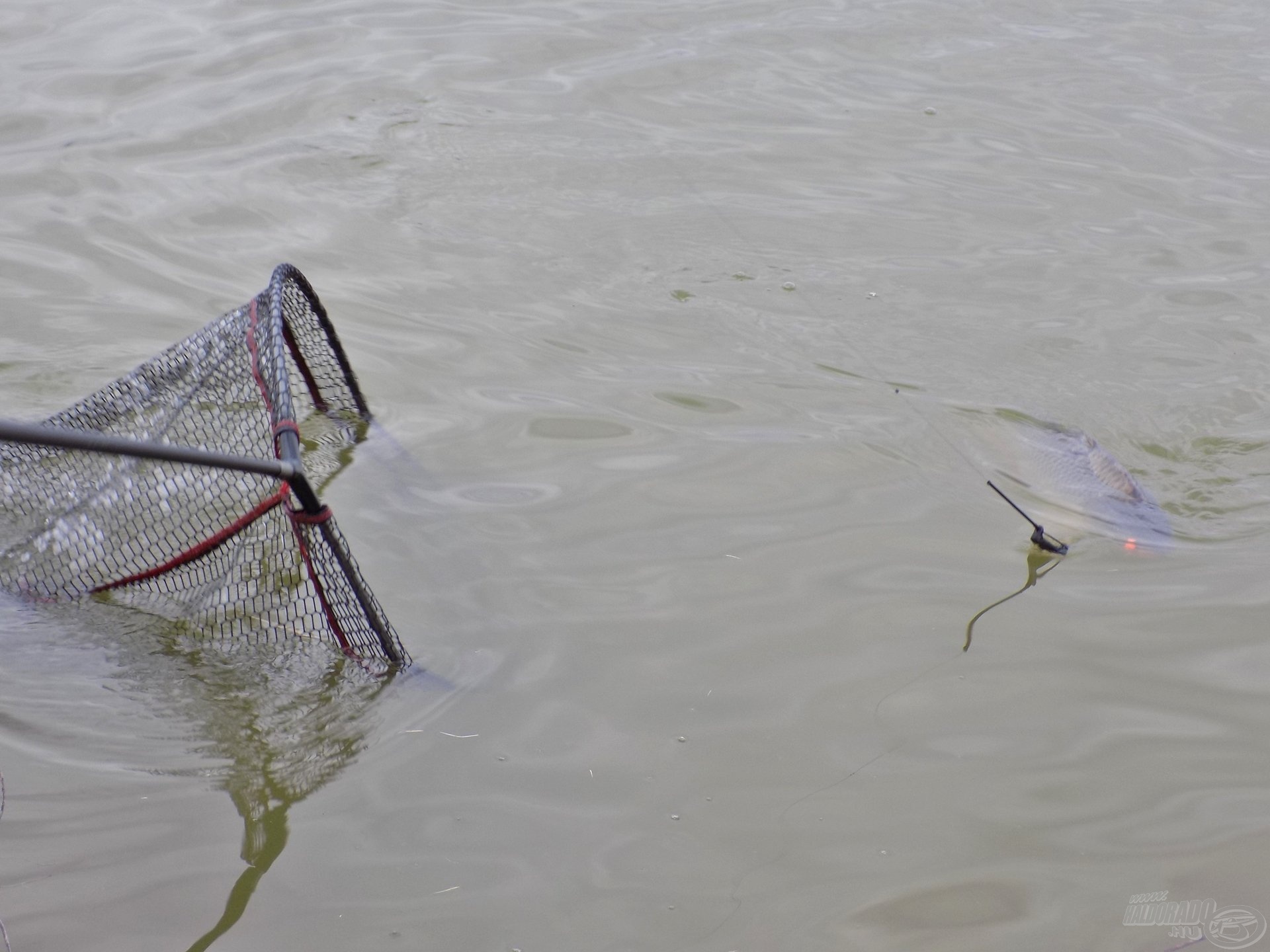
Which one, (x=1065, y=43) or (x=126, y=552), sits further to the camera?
(x=1065, y=43)

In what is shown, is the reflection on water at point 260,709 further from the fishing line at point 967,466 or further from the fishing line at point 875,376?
the fishing line at point 875,376

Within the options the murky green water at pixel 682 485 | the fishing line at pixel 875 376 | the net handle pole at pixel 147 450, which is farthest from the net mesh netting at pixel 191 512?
the fishing line at pixel 875 376

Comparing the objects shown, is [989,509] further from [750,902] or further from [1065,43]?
[1065,43]

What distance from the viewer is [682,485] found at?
13.3 feet

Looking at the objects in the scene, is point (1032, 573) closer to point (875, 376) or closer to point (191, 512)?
point (875, 376)

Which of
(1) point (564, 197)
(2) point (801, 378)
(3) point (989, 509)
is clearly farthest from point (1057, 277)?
(1) point (564, 197)

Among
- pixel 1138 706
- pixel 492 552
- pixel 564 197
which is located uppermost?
pixel 564 197

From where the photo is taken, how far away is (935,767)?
2.86m

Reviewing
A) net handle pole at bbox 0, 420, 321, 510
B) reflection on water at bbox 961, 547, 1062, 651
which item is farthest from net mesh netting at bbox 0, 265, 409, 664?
reflection on water at bbox 961, 547, 1062, 651

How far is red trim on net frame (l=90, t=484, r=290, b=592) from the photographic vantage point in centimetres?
275

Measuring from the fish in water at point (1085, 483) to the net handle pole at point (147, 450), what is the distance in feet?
8.87

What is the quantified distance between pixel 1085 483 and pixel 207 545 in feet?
10.2

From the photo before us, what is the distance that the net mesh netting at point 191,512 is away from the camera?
3018mm

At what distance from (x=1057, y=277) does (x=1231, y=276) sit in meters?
0.93
